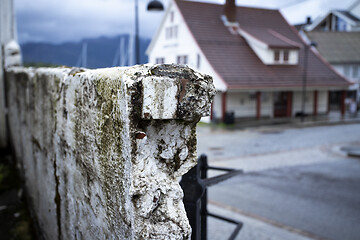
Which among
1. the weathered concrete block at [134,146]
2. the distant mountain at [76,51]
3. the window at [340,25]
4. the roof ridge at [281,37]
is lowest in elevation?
the weathered concrete block at [134,146]

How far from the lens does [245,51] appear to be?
23.4 metres

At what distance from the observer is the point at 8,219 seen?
4438 mm

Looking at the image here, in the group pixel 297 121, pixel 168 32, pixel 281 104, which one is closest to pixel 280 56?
pixel 281 104

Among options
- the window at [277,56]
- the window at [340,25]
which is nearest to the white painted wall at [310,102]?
the window at [277,56]

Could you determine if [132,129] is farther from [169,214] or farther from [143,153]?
[169,214]

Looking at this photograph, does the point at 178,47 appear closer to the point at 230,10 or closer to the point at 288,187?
the point at 230,10

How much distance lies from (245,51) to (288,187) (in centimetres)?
1532

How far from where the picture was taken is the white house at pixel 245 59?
21672 mm

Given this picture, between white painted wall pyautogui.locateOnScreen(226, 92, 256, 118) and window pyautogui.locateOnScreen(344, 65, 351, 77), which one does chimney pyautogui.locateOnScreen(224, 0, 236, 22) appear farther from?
window pyautogui.locateOnScreen(344, 65, 351, 77)

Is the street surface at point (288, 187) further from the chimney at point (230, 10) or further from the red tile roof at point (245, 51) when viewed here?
the chimney at point (230, 10)

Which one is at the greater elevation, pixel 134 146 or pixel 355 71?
pixel 355 71

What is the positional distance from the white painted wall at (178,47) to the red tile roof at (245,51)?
0.31m

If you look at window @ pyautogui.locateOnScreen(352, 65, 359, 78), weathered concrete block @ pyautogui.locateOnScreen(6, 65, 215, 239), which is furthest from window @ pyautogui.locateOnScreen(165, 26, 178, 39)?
weathered concrete block @ pyautogui.locateOnScreen(6, 65, 215, 239)

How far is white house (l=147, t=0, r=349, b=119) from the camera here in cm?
2167
